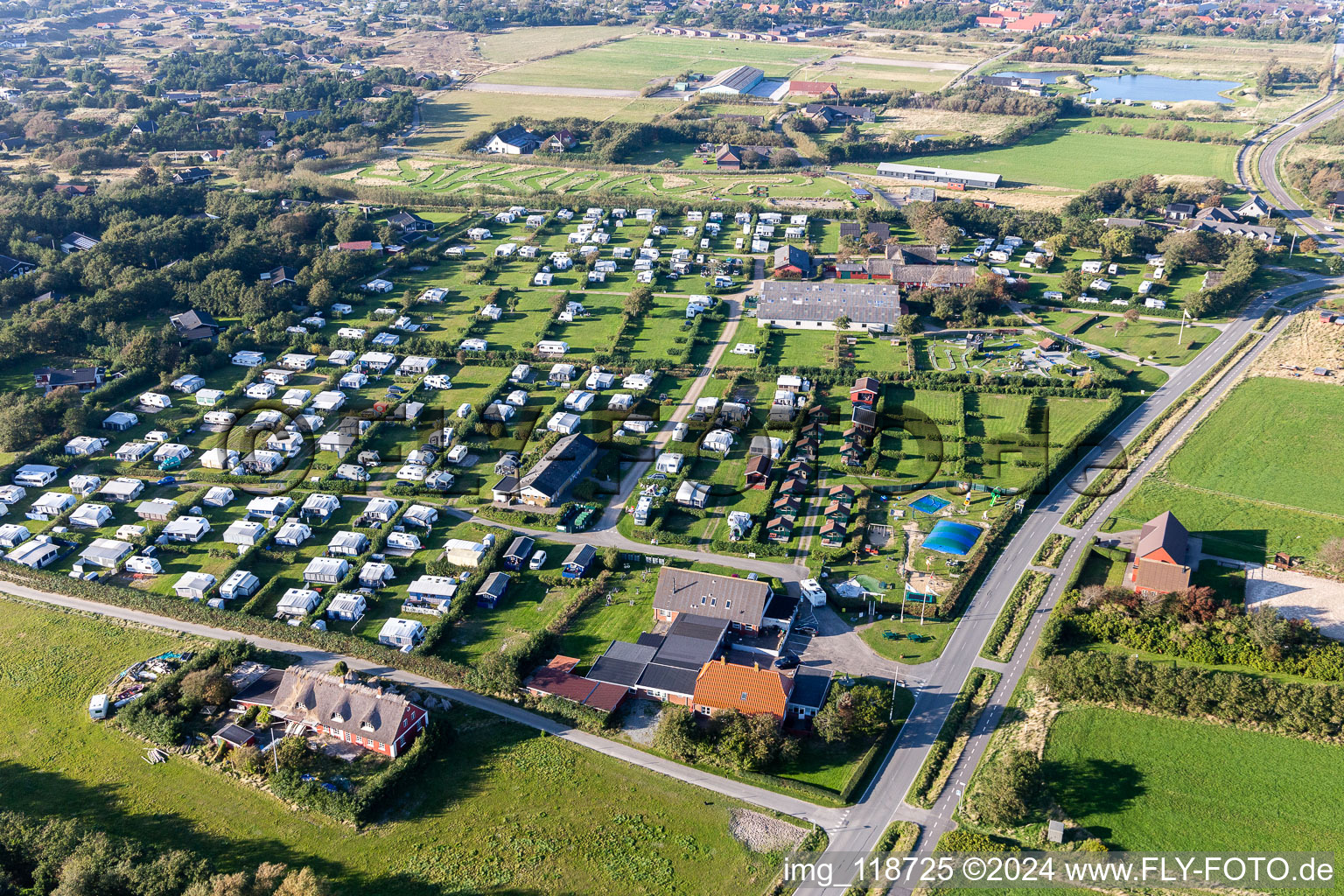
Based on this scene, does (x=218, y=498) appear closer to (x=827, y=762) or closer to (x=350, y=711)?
(x=350, y=711)

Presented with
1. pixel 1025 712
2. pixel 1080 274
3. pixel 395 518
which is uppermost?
pixel 1080 274

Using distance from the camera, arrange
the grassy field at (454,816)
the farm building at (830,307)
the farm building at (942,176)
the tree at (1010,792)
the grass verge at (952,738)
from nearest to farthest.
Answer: the grassy field at (454,816) → the tree at (1010,792) → the grass verge at (952,738) → the farm building at (830,307) → the farm building at (942,176)

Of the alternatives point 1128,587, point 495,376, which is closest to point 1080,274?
point 1128,587

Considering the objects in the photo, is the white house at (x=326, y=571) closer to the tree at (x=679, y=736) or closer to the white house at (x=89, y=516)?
the white house at (x=89, y=516)

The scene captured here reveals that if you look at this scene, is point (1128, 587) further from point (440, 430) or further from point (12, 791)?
point (12, 791)

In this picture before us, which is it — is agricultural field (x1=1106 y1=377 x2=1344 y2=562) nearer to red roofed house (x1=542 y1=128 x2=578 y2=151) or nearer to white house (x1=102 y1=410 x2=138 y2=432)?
white house (x1=102 y1=410 x2=138 y2=432)

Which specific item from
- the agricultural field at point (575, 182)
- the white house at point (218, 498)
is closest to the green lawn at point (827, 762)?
the white house at point (218, 498)

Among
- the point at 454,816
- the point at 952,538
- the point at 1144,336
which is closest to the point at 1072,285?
the point at 1144,336
